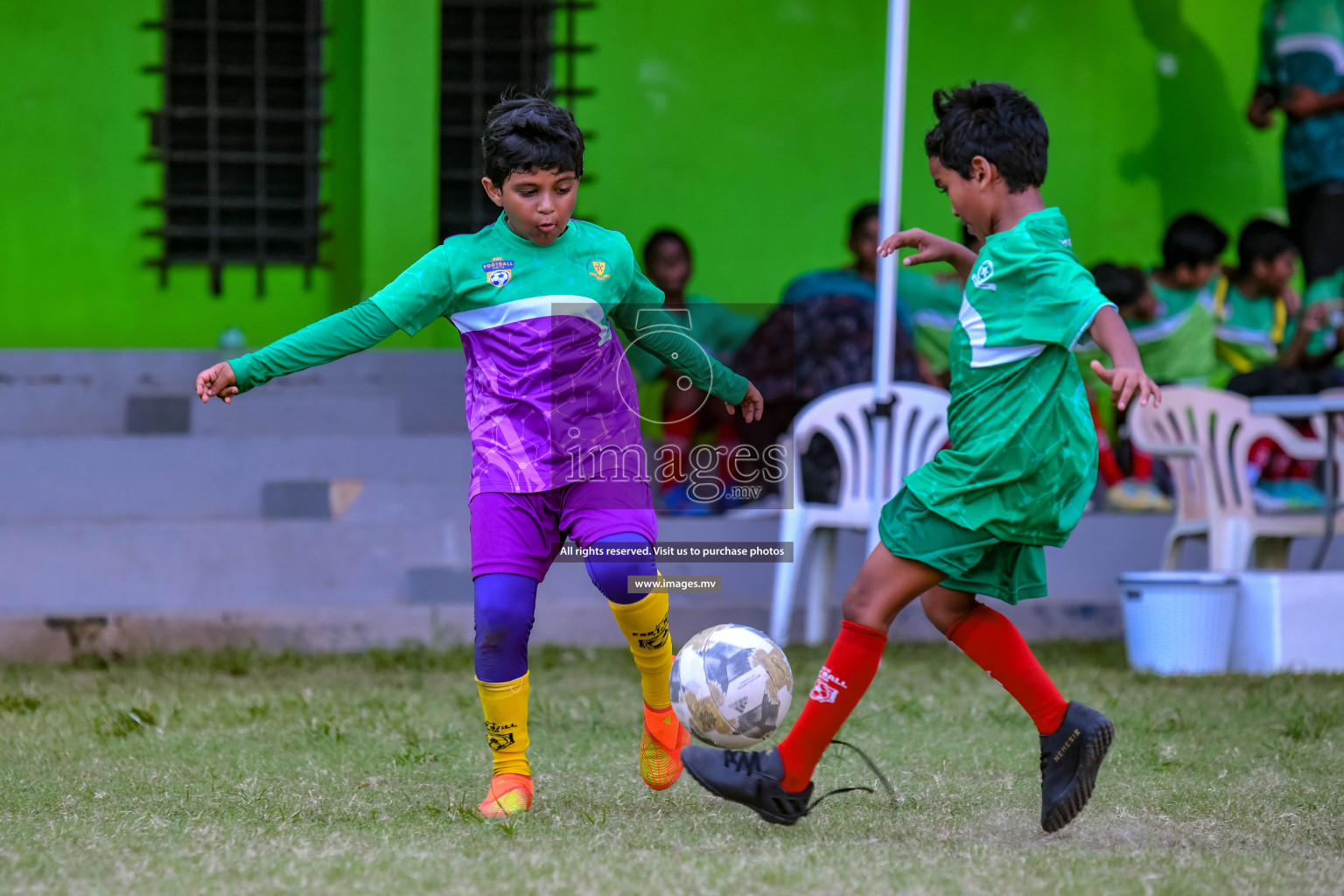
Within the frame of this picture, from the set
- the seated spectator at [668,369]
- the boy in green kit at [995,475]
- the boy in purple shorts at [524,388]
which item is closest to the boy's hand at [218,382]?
the boy in purple shorts at [524,388]

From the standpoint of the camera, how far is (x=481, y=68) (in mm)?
8609

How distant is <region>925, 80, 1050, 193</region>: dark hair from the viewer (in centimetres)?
321

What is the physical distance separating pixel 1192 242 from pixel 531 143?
21.1 ft

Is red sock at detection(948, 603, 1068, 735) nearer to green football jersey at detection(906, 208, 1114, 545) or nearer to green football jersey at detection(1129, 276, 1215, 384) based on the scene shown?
green football jersey at detection(906, 208, 1114, 545)

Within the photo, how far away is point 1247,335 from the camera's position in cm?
889

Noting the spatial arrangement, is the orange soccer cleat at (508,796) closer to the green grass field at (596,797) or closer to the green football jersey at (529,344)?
the green grass field at (596,797)

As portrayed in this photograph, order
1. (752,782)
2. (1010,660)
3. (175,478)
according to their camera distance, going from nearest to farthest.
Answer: (752,782), (1010,660), (175,478)

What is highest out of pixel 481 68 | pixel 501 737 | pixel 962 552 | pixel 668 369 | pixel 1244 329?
pixel 481 68

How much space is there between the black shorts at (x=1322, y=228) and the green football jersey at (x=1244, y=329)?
0.28 m

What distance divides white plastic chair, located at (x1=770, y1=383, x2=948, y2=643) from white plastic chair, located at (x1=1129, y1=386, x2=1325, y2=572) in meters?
0.89

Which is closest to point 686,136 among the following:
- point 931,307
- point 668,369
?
point 668,369

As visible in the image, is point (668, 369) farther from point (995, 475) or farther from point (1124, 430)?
point (995, 475)

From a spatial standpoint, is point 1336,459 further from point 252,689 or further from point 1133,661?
point 252,689

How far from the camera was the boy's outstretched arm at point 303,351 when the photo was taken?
3197 millimetres
